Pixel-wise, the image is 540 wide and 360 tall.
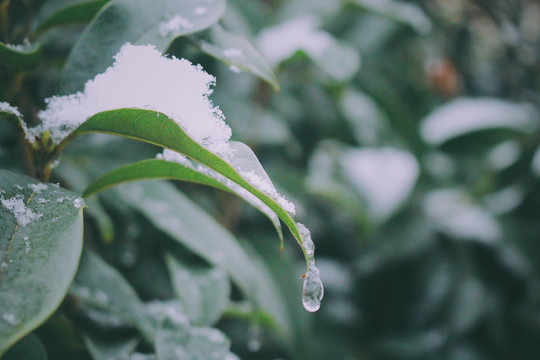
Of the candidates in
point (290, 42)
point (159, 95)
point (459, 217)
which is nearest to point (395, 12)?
point (290, 42)

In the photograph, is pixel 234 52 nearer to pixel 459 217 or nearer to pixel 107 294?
pixel 107 294

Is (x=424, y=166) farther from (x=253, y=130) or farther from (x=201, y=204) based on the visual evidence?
(x=201, y=204)

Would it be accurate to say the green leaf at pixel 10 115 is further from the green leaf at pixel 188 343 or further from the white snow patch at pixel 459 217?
the white snow patch at pixel 459 217

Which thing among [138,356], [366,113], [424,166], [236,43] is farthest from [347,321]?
[236,43]

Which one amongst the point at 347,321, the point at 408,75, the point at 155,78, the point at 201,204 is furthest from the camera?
the point at 408,75

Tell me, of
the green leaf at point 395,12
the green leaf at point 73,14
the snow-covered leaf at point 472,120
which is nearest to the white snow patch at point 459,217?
the snow-covered leaf at point 472,120

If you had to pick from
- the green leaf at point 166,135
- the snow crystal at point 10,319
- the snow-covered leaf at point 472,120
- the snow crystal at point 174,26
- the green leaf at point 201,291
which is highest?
the snow-covered leaf at point 472,120
